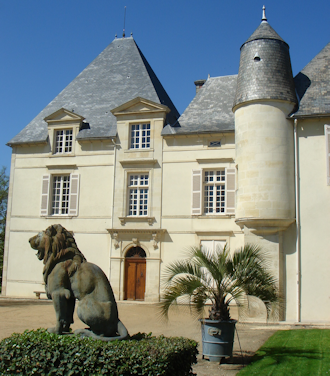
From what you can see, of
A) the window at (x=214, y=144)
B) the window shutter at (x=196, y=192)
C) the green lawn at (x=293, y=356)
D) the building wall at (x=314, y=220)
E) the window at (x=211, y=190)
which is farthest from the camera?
the window at (x=214, y=144)

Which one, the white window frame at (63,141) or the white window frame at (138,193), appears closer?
the white window frame at (138,193)

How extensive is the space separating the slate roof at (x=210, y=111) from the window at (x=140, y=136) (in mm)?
1020

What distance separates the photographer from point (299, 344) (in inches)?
390

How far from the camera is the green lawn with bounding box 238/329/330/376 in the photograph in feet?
24.8

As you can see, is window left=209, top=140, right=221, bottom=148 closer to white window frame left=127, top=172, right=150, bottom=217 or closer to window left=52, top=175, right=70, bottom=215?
white window frame left=127, top=172, right=150, bottom=217

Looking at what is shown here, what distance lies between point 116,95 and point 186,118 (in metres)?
4.60

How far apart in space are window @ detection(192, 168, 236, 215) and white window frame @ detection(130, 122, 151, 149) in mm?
2944

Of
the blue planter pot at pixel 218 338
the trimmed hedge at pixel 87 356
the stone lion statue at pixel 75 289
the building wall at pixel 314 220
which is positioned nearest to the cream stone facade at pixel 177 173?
the building wall at pixel 314 220

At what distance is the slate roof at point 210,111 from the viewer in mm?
20172

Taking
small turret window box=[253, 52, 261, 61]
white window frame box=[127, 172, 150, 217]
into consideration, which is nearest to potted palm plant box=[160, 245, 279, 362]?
small turret window box=[253, 52, 261, 61]

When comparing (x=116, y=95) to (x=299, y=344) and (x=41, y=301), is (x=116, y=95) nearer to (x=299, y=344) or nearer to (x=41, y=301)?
(x=41, y=301)

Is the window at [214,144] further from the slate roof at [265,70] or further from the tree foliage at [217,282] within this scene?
the tree foliage at [217,282]

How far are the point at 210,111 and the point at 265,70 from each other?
19.0ft

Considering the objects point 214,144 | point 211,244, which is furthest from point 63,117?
point 211,244
